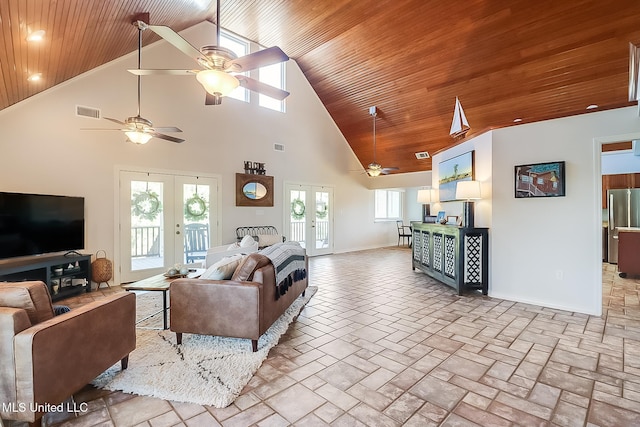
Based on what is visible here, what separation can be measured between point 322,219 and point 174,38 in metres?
6.69

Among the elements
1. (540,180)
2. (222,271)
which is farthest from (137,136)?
(540,180)

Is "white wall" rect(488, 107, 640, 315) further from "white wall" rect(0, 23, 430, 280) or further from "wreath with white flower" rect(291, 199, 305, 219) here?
"wreath with white flower" rect(291, 199, 305, 219)

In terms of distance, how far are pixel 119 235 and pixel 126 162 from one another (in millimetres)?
1269

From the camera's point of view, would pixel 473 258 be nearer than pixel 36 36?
No

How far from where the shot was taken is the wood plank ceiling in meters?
3.43

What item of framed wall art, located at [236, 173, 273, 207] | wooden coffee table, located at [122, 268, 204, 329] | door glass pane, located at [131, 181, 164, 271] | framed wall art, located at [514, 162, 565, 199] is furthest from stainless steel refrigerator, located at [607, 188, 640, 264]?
door glass pane, located at [131, 181, 164, 271]

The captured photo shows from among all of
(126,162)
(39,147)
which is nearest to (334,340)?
(126,162)

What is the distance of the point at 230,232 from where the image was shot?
6.66 meters

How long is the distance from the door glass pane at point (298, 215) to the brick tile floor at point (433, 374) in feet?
13.7

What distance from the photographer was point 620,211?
22.0ft

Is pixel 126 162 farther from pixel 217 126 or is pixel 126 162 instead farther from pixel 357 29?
pixel 357 29

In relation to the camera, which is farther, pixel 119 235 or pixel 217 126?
pixel 217 126

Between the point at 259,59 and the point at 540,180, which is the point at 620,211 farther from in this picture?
the point at 259,59

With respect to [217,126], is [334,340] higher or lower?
lower
